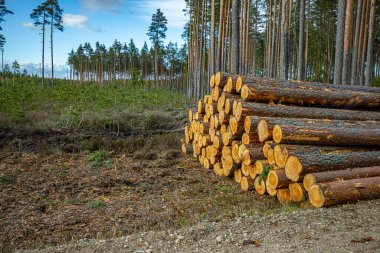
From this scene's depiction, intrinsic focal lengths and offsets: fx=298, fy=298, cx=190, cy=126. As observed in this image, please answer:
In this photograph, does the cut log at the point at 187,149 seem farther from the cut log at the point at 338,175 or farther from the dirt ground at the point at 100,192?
the cut log at the point at 338,175

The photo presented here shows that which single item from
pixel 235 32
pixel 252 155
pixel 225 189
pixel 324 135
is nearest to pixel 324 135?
pixel 324 135

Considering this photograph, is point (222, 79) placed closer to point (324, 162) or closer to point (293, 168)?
point (293, 168)

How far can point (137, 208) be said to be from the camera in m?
5.78

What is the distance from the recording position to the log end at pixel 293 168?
5.17 m

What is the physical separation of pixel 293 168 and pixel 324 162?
56 centimetres

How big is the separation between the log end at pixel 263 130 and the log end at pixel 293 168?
0.95 m

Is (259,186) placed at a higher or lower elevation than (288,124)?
lower

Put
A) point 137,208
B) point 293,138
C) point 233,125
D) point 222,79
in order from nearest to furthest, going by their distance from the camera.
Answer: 1. point 137,208
2. point 293,138
3. point 233,125
4. point 222,79

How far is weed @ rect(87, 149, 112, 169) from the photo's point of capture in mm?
8837

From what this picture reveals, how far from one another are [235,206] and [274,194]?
837 millimetres

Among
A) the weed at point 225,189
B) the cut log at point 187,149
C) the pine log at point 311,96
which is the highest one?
the pine log at point 311,96

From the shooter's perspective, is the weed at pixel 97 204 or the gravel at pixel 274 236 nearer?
the gravel at pixel 274 236

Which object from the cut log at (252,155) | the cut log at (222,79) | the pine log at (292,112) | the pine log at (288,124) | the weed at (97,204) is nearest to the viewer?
the weed at (97,204)

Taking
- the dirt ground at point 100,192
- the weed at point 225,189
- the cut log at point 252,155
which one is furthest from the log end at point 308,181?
the weed at point 225,189
